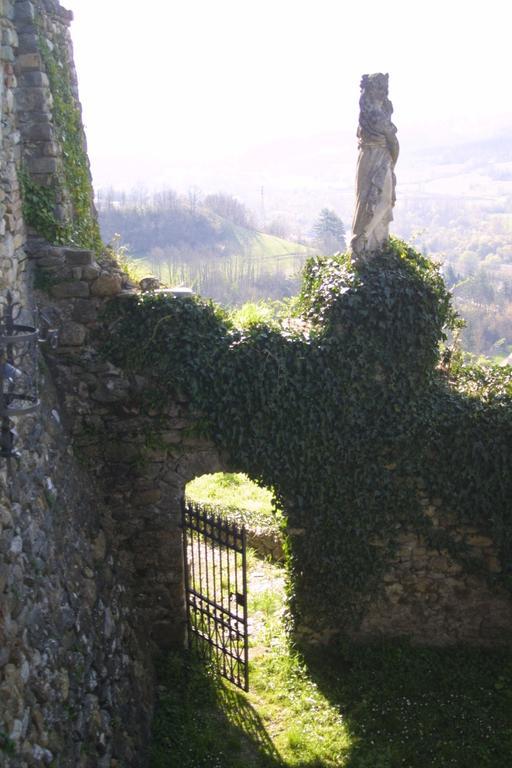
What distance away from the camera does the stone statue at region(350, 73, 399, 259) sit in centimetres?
785

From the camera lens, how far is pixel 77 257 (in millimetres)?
7355

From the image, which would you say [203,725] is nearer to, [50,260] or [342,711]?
[342,711]

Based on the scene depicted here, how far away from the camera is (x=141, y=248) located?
30969 mm

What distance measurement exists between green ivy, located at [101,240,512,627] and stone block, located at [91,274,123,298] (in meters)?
0.21

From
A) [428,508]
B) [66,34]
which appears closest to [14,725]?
[428,508]

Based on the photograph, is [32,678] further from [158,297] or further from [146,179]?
[146,179]

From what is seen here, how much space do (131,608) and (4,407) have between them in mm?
3747

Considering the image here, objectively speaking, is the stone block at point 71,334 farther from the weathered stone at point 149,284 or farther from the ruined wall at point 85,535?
the weathered stone at point 149,284

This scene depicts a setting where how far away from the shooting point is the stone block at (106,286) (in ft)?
24.6

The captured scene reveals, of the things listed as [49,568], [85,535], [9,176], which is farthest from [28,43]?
[49,568]

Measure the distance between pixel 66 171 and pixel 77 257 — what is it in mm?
1122

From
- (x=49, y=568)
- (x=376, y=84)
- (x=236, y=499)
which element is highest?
(x=376, y=84)

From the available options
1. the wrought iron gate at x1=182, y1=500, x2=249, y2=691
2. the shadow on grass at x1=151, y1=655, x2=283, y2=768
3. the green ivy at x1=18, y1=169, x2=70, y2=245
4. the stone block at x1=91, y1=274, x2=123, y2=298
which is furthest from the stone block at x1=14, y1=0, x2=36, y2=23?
the shadow on grass at x1=151, y1=655, x2=283, y2=768

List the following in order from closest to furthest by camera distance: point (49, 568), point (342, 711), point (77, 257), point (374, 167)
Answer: point (49, 568)
point (77, 257)
point (342, 711)
point (374, 167)
